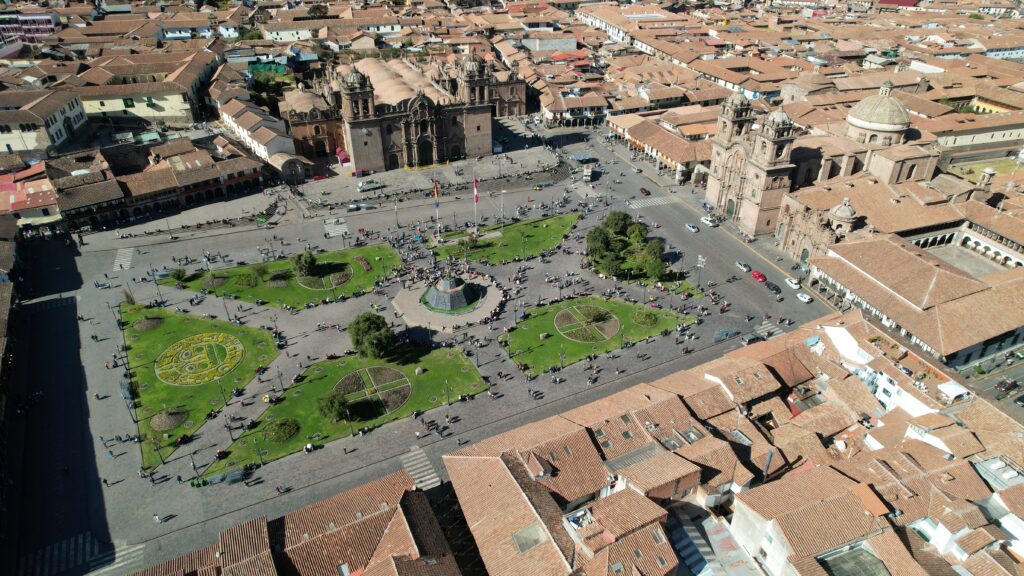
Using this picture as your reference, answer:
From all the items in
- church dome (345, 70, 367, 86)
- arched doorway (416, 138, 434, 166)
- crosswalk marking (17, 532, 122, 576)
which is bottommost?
crosswalk marking (17, 532, 122, 576)

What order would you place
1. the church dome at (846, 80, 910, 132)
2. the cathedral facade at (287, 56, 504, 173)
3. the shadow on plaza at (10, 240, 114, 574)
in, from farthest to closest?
the cathedral facade at (287, 56, 504, 173), the church dome at (846, 80, 910, 132), the shadow on plaza at (10, 240, 114, 574)

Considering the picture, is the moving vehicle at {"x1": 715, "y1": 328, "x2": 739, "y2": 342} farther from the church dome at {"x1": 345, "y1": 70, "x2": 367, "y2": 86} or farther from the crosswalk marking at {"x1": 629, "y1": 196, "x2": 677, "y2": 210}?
the church dome at {"x1": 345, "y1": 70, "x2": 367, "y2": 86}

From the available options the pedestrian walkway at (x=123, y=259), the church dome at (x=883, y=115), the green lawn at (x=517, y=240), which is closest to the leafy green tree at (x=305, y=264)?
the green lawn at (x=517, y=240)

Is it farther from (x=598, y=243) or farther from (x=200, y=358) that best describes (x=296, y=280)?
(x=598, y=243)

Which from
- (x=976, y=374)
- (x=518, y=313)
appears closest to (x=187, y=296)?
(x=518, y=313)

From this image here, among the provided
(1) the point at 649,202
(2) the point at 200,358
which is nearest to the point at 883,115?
(1) the point at 649,202

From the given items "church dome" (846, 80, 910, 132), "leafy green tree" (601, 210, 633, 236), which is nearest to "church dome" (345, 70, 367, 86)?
"leafy green tree" (601, 210, 633, 236)

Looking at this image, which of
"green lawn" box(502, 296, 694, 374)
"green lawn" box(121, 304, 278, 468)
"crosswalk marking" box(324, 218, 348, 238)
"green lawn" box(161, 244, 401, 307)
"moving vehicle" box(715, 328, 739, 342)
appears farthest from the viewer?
"crosswalk marking" box(324, 218, 348, 238)

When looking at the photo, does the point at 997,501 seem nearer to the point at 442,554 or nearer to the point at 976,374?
the point at 976,374
